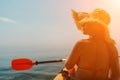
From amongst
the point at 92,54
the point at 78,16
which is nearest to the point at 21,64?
the point at 78,16

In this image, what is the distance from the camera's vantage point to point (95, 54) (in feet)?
17.4

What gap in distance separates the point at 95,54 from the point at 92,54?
0.06 metres

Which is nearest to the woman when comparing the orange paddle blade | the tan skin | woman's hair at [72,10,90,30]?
the tan skin

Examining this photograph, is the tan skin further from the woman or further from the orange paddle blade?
the orange paddle blade

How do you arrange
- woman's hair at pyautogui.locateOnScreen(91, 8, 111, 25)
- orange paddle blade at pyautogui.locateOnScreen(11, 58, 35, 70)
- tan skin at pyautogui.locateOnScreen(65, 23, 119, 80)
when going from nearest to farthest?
tan skin at pyautogui.locateOnScreen(65, 23, 119, 80), woman's hair at pyautogui.locateOnScreen(91, 8, 111, 25), orange paddle blade at pyautogui.locateOnScreen(11, 58, 35, 70)

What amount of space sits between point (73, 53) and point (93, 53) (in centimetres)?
37

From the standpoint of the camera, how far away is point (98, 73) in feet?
17.7

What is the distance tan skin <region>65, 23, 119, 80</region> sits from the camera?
532cm

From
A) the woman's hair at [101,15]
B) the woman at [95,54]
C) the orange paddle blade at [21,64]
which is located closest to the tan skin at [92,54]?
the woman at [95,54]

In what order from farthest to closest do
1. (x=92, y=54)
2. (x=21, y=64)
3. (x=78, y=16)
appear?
1. (x=21, y=64)
2. (x=78, y=16)
3. (x=92, y=54)

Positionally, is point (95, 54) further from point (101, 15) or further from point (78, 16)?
point (78, 16)

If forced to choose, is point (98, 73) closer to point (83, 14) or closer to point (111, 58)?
point (111, 58)

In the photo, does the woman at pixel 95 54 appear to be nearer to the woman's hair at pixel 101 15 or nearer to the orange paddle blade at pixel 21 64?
the woman's hair at pixel 101 15

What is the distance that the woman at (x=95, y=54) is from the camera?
5.32 meters
